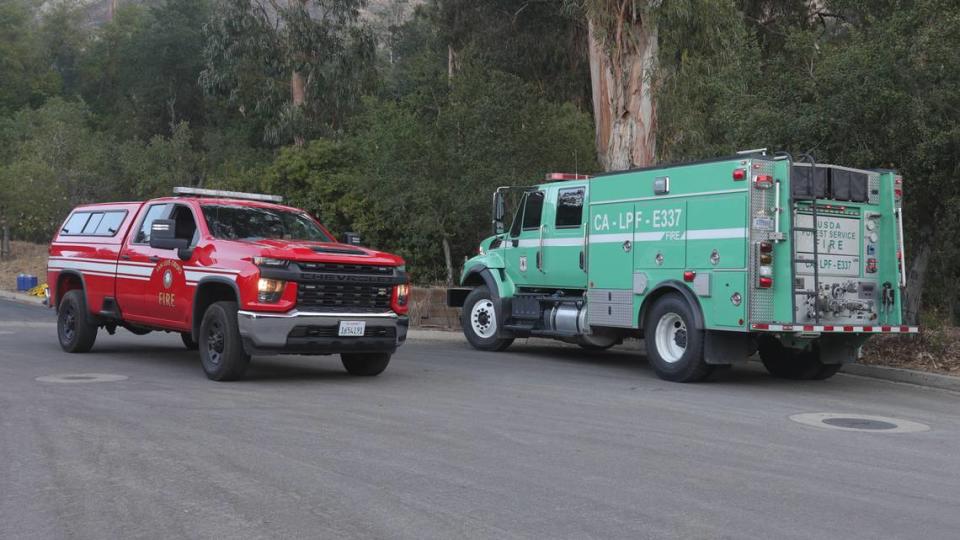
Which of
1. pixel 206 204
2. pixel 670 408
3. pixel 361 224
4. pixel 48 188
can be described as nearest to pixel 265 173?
pixel 361 224

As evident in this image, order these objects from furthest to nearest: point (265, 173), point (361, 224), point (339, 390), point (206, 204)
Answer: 1. point (265, 173)
2. point (361, 224)
3. point (206, 204)
4. point (339, 390)

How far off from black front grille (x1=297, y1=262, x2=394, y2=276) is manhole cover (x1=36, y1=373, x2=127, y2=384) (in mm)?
2584

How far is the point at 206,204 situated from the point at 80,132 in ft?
123

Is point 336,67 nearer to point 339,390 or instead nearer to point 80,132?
point 80,132

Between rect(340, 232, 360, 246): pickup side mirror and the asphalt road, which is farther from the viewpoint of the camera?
rect(340, 232, 360, 246): pickup side mirror

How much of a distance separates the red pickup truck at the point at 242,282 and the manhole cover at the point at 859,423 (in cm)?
475

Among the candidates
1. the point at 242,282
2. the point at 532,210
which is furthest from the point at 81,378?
the point at 532,210

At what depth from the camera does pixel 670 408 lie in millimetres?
10750

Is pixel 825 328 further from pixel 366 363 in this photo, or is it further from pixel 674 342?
pixel 366 363

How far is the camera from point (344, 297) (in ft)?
39.2

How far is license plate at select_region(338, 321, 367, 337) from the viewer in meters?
11.8

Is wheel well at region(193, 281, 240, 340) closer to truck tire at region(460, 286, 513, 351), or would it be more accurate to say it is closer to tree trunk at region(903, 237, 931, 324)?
truck tire at region(460, 286, 513, 351)

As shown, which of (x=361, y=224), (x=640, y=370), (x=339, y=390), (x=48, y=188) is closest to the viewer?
(x=339, y=390)

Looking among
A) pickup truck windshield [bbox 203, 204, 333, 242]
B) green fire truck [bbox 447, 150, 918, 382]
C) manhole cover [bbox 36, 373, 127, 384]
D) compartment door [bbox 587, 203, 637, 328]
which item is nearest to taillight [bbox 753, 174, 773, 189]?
green fire truck [bbox 447, 150, 918, 382]
